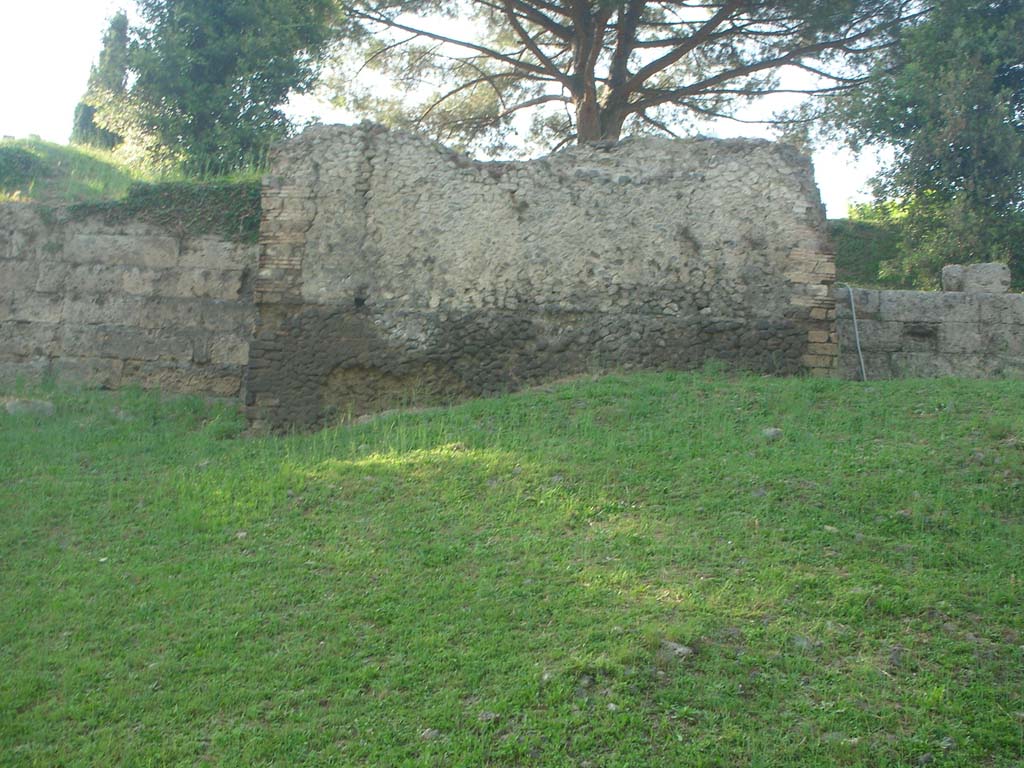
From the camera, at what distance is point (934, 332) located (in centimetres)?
1179

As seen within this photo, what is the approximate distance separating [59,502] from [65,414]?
3.33m

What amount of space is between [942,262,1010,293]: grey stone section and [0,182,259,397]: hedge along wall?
7314 millimetres

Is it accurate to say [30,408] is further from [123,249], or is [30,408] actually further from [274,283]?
[274,283]

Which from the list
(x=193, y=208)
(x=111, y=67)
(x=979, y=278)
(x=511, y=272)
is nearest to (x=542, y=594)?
(x=511, y=272)

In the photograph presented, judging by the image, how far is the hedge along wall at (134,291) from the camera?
11656 mm

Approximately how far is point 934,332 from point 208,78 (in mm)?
9098

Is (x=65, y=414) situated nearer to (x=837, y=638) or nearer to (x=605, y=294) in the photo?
(x=605, y=294)

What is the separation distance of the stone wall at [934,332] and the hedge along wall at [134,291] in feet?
20.4

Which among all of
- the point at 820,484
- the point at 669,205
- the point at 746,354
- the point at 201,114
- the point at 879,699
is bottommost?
the point at 879,699

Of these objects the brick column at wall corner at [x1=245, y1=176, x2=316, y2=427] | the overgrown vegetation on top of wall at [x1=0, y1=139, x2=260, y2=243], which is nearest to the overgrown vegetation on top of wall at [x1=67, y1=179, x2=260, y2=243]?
the overgrown vegetation on top of wall at [x1=0, y1=139, x2=260, y2=243]

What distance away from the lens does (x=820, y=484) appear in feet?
22.7

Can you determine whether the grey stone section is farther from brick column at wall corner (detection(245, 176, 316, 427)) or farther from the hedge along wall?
the hedge along wall

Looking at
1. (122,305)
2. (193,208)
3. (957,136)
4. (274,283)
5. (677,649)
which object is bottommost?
(677,649)

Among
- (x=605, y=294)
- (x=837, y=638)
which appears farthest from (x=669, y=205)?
(x=837, y=638)
